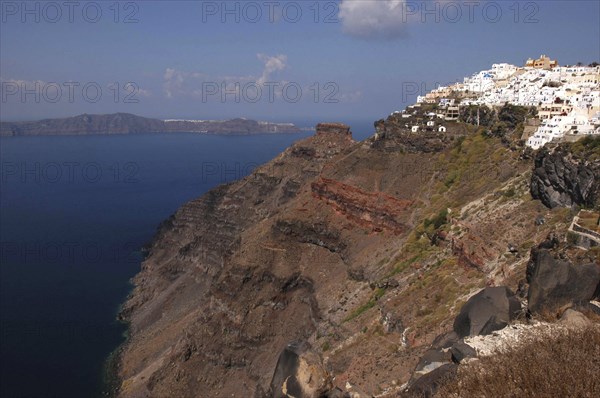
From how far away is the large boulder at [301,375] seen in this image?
17.9 meters

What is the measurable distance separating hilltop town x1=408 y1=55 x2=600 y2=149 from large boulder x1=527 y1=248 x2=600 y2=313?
890 inches

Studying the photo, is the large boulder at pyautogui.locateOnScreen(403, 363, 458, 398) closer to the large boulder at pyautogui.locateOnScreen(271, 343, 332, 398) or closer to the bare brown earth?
the large boulder at pyautogui.locateOnScreen(271, 343, 332, 398)

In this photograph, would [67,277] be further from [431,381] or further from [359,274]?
[431,381]

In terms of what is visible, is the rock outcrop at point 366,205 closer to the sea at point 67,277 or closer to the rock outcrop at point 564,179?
the rock outcrop at point 564,179

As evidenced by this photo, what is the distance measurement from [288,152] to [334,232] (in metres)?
40.7

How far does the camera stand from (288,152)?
309 ft

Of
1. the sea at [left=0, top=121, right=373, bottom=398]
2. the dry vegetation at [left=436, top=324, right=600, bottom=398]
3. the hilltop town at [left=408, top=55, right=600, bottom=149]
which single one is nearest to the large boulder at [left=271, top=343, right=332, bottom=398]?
the dry vegetation at [left=436, top=324, right=600, bottom=398]

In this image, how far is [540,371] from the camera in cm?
1273

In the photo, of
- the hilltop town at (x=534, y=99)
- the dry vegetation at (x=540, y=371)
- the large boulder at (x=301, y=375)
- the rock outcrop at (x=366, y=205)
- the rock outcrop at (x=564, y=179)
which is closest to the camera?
the dry vegetation at (x=540, y=371)

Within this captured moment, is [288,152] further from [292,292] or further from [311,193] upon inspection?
[292,292]

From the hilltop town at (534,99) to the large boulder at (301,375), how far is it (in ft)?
98.6

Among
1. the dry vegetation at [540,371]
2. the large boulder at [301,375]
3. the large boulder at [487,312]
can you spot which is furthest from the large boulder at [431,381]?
the large boulder at [487,312]

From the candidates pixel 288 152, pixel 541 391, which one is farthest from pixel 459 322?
pixel 288 152

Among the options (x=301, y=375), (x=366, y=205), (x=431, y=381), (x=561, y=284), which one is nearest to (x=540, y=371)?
(x=431, y=381)
